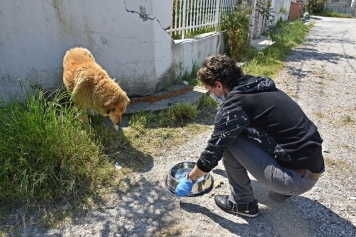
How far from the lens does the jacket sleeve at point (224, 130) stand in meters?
1.93

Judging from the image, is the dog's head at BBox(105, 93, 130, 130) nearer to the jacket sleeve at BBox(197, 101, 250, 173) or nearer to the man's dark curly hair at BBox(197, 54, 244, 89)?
the man's dark curly hair at BBox(197, 54, 244, 89)

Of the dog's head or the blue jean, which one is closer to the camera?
the blue jean

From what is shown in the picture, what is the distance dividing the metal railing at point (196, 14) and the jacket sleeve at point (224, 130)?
12.3ft

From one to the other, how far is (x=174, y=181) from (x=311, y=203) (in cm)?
137

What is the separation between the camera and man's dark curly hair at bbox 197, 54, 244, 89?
2.07m

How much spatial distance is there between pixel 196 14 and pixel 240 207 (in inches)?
188

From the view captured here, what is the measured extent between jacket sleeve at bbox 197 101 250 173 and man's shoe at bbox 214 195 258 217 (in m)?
0.60

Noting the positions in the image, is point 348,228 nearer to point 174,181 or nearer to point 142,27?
point 174,181

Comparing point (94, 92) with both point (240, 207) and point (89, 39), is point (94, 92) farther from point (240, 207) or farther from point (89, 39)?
point (240, 207)

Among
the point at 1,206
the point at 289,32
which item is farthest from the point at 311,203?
the point at 289,32

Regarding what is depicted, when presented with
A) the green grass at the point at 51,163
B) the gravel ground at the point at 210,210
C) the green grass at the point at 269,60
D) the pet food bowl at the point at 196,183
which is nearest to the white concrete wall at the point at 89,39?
the green grass at the point at 51,163

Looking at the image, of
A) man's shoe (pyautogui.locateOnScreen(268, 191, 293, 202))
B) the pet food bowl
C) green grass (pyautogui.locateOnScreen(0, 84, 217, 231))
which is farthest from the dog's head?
man's shoe (pyautogui.locateOnScreen(268, 191, 293, 202))

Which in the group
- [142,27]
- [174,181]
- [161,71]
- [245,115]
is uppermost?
[142,27]

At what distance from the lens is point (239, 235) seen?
7.43 feet
